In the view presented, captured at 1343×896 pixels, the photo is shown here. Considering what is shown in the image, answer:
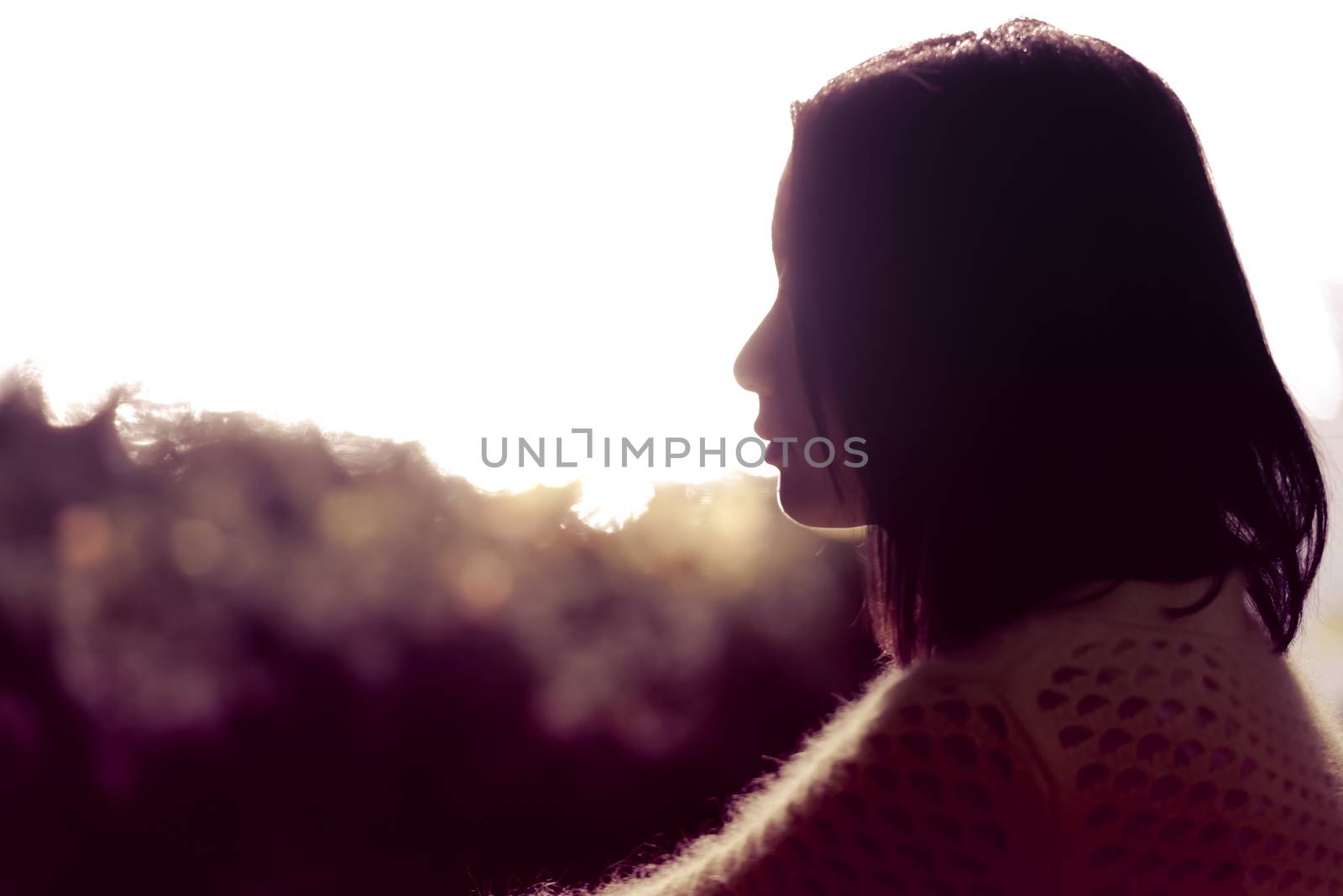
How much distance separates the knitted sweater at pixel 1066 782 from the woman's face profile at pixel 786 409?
0.39 m

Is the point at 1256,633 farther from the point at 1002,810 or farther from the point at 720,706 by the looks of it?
the point at 720,706

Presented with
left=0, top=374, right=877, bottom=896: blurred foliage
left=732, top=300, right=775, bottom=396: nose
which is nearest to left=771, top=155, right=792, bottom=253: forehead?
left=732, top=300, right=775, bottom=396: nose

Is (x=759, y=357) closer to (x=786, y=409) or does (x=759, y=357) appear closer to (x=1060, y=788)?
(x=786, y=409)

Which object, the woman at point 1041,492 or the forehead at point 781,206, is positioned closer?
the woman at point 1041,492

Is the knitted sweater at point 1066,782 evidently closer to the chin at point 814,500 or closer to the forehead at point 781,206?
the chin at point 814,500

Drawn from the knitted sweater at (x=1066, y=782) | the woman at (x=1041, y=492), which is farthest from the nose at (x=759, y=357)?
the knitted sweater at (x=1066, y=782)

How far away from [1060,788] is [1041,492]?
31 centimetres

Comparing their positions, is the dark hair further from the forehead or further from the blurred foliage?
the blurred foliage

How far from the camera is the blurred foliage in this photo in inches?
512

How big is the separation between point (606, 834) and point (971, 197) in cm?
1311

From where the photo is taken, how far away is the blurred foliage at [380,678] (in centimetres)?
1302

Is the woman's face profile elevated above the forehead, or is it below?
below

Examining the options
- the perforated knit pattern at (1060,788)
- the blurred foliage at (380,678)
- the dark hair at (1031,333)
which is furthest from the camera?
the blurred foliage at (380,678)

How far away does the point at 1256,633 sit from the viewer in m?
1.23
